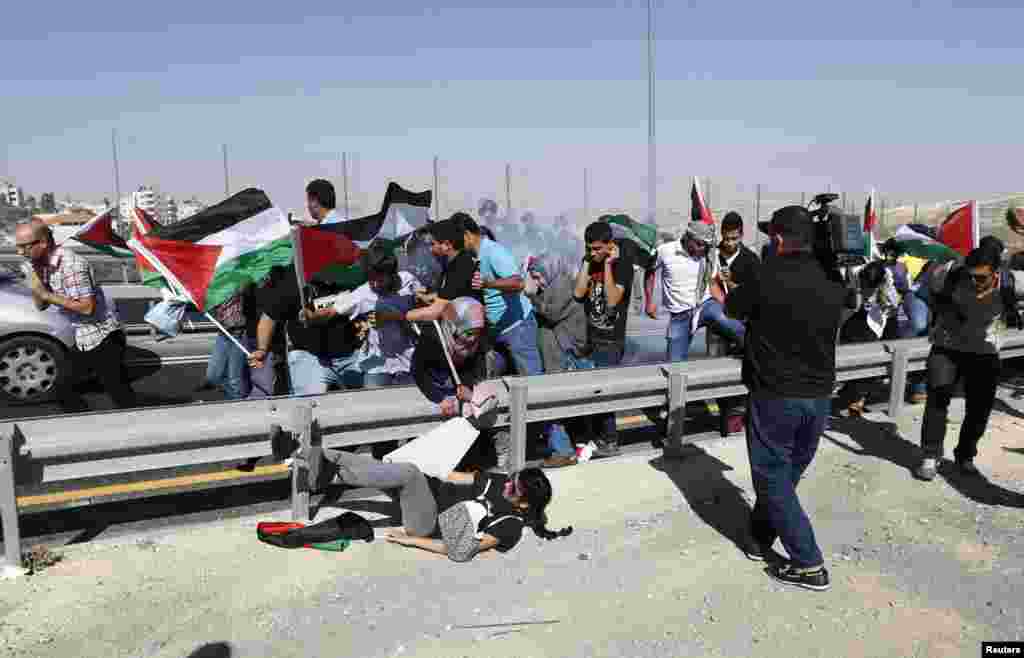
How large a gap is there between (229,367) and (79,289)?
117 centimetres

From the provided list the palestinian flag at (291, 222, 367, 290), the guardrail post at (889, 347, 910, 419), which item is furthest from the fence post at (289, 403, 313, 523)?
the guardrail post at (889, 347, 910, 419)

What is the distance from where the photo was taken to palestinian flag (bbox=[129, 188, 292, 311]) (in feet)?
18.2

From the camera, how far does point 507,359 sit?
251 inches

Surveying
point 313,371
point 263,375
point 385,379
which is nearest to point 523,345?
point 385,379

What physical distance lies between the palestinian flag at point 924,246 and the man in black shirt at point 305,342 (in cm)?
650

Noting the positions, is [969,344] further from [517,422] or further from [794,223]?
[517,422]

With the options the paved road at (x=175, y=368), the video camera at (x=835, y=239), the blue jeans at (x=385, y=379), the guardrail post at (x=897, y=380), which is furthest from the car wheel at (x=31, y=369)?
the guardrail post at (x=897, y=380)

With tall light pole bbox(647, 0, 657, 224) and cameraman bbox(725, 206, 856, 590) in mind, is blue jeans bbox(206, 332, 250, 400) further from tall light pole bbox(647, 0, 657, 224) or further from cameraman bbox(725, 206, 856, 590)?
tall light pole bbox(647, 0, 657, 224)

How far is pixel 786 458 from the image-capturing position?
420 centimetres

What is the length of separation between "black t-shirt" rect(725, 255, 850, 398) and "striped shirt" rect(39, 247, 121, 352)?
14.8 feet

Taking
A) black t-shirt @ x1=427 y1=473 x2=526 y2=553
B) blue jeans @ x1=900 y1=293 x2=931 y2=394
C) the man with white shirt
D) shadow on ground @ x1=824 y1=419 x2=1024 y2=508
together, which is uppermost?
the man with white shirt

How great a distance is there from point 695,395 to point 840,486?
4.19 feet

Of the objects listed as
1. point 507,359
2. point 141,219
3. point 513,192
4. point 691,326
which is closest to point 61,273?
point 141,219

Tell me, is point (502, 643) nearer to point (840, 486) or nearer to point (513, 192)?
point (840, 486)
